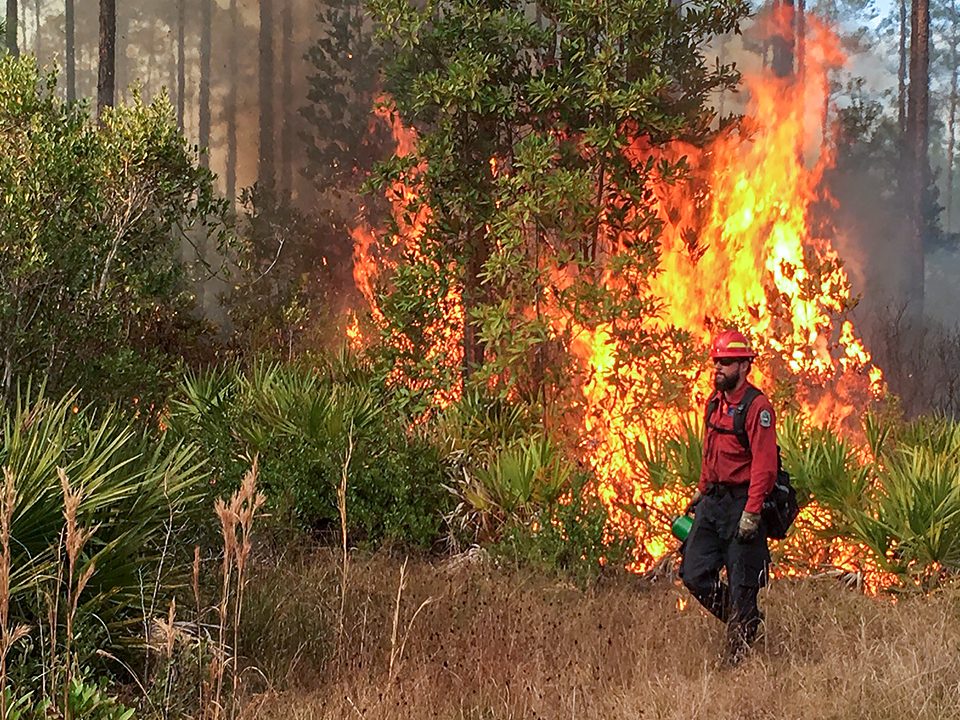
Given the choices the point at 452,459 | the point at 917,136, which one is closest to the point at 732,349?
the point at 452,459

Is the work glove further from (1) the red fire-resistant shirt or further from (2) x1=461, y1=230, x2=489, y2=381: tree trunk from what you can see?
(2) x1=461, y1=230, x2=489, y2=381: tree trunk

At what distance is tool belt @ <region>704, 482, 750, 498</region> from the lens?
5301 millimetres

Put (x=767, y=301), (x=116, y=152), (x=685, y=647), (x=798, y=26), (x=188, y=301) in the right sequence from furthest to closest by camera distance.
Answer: (x=798, y=26), (x=188, y=301), (x=767, y=301), (x=116, y=152), (x=685, y=647)

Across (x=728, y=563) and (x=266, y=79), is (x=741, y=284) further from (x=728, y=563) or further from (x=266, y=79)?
(x=266, y=79)

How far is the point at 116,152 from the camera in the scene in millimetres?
7582

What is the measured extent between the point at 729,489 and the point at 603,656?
115cm

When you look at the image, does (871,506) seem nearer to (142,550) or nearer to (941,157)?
(142,550)

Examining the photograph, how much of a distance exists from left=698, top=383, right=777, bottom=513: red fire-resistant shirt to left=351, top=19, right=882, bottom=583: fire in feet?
11.4

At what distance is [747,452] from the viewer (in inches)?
207

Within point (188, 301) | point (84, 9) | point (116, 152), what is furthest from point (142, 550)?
point (84, 9)

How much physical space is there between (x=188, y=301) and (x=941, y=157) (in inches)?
1600

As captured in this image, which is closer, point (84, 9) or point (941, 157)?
point (941, 157)

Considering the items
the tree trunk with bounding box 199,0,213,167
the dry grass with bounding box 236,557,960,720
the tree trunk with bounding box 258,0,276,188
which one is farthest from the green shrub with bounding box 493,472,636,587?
the tree trunk with bounding box 199,0,213,167

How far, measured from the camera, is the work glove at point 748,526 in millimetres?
5055
